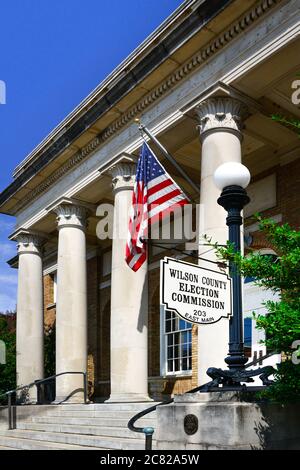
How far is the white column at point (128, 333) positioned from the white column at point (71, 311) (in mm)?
3650

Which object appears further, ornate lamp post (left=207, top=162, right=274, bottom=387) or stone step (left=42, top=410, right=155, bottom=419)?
stone step (left=42, top=410, right=155, bottom=419)

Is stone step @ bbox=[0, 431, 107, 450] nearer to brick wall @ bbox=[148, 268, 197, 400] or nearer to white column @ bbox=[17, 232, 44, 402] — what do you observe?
brick wall @ bbox=[148, 268, 197, 400]

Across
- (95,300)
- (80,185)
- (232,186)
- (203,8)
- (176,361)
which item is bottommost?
(176,361)

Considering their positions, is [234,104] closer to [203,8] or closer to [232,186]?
[203,8]

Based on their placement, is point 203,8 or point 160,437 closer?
point 160,437

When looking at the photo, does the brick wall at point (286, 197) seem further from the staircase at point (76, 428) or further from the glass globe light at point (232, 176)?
the glass globe light at point (232, 176)

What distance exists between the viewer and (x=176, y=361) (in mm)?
21969

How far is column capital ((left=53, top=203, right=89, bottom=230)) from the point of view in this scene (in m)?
20.4

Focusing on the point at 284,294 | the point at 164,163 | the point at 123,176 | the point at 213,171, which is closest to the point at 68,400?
the point at 123,176

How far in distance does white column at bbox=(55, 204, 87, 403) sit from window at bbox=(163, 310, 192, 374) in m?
3.68

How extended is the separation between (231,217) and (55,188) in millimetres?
13926

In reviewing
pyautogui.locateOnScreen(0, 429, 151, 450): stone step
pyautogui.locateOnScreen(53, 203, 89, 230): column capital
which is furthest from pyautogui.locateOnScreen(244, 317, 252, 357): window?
pyautogui.locateOnScreen(0, 429, 151, 450): stone step

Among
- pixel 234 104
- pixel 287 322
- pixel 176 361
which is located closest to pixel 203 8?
pixel 234 104
